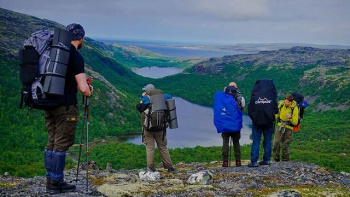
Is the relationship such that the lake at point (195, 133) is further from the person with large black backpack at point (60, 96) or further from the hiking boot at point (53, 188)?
the person with large black backpack at point (60, 96)

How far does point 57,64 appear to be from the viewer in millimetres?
9922

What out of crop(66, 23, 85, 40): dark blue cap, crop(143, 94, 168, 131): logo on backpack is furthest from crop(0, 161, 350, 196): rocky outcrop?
crop(66, 23, 85, 40): dark blue cap

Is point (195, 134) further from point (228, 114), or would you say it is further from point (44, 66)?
point (44, 66)

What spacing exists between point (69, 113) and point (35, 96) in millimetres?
1027

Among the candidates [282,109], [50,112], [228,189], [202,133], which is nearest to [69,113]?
[50,112]

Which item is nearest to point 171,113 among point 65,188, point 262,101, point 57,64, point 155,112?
point 155,112

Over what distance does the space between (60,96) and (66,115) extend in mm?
589

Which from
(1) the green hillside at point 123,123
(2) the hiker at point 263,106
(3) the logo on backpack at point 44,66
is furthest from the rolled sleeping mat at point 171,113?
(1) the green hillside at point 123,123

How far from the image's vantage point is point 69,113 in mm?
10508

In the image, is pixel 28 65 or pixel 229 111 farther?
pixel 229 111

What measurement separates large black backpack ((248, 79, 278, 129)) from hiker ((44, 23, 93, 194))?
9695 millimetres

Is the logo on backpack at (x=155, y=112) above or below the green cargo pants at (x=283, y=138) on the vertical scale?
above

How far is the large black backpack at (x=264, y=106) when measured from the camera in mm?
17891

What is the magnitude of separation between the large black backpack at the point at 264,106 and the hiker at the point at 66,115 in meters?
9.70
